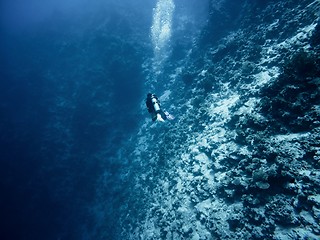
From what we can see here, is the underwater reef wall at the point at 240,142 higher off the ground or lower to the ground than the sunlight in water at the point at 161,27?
lower

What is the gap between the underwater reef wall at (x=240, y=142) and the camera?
5.82 meters

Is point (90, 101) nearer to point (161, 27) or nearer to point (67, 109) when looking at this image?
point (67, 109)

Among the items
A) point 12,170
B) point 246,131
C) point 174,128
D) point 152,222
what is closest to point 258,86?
point 246,131

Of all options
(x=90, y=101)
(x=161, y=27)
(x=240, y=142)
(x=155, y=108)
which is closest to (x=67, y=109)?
(x=90, y=101)

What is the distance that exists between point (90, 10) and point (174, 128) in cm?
2151

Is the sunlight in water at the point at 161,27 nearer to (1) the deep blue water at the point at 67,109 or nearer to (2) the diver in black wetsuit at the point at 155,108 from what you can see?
(1) the deep blue water at the point at 67,109

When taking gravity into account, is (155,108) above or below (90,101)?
below

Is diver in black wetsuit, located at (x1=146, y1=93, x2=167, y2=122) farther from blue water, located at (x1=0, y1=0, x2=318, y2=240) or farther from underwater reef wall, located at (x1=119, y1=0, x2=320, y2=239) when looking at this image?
blue water, located at (x1=0, y1=0, x2=318, y2=240)

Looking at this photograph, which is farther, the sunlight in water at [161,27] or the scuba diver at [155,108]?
the sunlight in water at [161,27]

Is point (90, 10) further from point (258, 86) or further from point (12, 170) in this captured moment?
point (258, 86)

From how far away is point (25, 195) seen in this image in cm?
1616

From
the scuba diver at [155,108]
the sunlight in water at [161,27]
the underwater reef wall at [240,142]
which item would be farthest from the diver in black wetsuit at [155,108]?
the sunlight in water at [161,27]

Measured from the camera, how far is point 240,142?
8.46 metres

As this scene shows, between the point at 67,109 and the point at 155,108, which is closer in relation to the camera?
the point at 155,108
